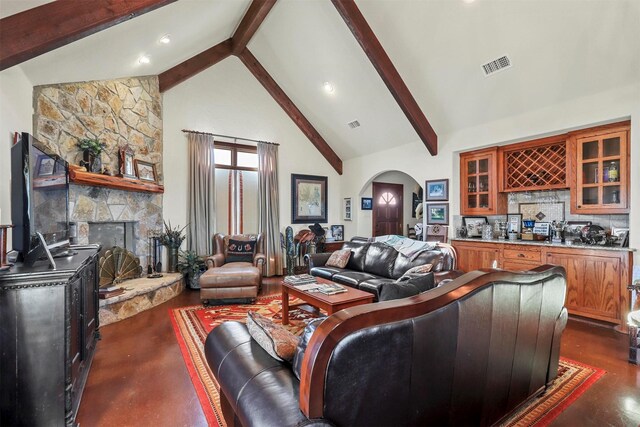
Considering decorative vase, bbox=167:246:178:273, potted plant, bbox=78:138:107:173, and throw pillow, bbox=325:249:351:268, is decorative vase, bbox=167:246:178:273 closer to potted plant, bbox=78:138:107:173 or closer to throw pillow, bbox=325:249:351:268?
potted plant, bbox=78:138:107:173

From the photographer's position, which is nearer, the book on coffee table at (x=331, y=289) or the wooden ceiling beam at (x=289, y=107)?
the book on coffee table at (x=331, y=289)

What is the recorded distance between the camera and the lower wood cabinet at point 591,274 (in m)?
3.32

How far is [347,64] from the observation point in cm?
496

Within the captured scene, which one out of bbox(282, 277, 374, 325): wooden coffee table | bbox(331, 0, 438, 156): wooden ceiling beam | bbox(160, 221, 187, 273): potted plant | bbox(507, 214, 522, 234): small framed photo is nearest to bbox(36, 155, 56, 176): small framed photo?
bbox(282, 277, 374, 325): wooden coffee table

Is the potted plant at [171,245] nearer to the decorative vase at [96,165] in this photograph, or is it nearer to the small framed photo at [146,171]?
the small framed photo at [146,171]

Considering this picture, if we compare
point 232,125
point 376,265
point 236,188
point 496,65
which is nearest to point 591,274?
point 376,265

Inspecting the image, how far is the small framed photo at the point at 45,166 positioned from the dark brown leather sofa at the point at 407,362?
1.70 m

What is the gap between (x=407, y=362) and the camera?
44.8 inches

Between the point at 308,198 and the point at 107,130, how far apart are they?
3.90 meters

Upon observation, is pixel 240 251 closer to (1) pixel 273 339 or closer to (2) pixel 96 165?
(2) pixel 96 165

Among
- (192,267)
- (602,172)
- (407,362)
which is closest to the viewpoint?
(407,362)

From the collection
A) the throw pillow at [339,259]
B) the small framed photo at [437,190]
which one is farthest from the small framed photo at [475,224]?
the throw pillow at [339,259]

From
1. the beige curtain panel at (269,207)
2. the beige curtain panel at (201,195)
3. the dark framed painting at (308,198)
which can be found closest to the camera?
the beige curtain panel at (201,195)

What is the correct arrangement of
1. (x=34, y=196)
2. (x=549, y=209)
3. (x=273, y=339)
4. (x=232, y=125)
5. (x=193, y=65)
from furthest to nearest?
(x=232, y=125)
(x=193, y=65)
(x=549, y=209)
(x=34, y=196)
(x=273, y=339)
